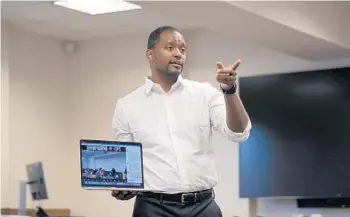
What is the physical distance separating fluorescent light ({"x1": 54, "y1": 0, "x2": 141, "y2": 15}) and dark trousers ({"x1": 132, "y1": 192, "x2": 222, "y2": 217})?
322cm

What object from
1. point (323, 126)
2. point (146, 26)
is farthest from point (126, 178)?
point (146, 26)

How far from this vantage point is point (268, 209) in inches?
237

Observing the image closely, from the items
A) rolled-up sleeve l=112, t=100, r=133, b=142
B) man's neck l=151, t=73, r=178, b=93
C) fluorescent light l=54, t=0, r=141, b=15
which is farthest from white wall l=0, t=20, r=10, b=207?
man's neck l=151, t=73, r=178, b=93

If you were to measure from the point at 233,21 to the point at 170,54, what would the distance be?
6.77 feet

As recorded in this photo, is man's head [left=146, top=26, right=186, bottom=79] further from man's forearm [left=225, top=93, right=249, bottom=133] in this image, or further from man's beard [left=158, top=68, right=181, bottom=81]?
man's forearm [left=225, top=93, right=249, bottom=133]

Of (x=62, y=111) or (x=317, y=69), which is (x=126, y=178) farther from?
(x=62, y=111)

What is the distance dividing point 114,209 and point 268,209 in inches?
60.3

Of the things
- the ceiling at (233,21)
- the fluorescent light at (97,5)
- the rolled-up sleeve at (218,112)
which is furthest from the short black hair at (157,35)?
the fluorescent light at (97,5)

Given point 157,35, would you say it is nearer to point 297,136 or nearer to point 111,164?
point 111,164

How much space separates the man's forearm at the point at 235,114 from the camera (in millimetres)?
2406

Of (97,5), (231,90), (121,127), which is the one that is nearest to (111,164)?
(121,127)

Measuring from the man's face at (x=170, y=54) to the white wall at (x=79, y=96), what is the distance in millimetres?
3464

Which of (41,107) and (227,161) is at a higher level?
(41,107)

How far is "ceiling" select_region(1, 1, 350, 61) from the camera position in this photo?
4.40 m
